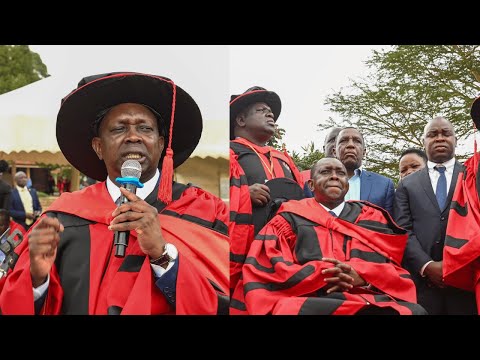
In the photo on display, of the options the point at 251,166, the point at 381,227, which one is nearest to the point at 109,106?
the point at 251,166

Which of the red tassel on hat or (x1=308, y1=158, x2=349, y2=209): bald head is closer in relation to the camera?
the red tassel on hat

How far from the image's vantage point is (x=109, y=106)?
347 cm

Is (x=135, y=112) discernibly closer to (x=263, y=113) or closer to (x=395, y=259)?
(x=263, y=113)

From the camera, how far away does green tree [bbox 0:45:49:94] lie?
470 cm

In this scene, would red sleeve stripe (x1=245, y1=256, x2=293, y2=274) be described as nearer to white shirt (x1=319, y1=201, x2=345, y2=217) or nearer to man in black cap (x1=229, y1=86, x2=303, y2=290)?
man in black cap (x1=229, y1=86, x2=303, y2=290)

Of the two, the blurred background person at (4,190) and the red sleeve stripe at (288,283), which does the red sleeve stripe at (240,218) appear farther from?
the blurred background person at (4,190)

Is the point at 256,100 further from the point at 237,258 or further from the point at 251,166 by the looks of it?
the point at 237,258

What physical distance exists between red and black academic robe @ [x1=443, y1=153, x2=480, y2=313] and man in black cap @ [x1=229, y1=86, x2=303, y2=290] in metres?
1.25

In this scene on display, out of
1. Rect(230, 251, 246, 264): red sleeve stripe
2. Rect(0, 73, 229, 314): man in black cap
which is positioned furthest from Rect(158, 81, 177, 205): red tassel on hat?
Rect(230, 251, 246, 264): red sleeve stripe

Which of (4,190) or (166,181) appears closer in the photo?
(166,181)

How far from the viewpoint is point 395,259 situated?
4.00 m

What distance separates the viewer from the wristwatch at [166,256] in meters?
3.01

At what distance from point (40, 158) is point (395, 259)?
3070 millimetres

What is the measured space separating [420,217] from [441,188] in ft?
0.95
